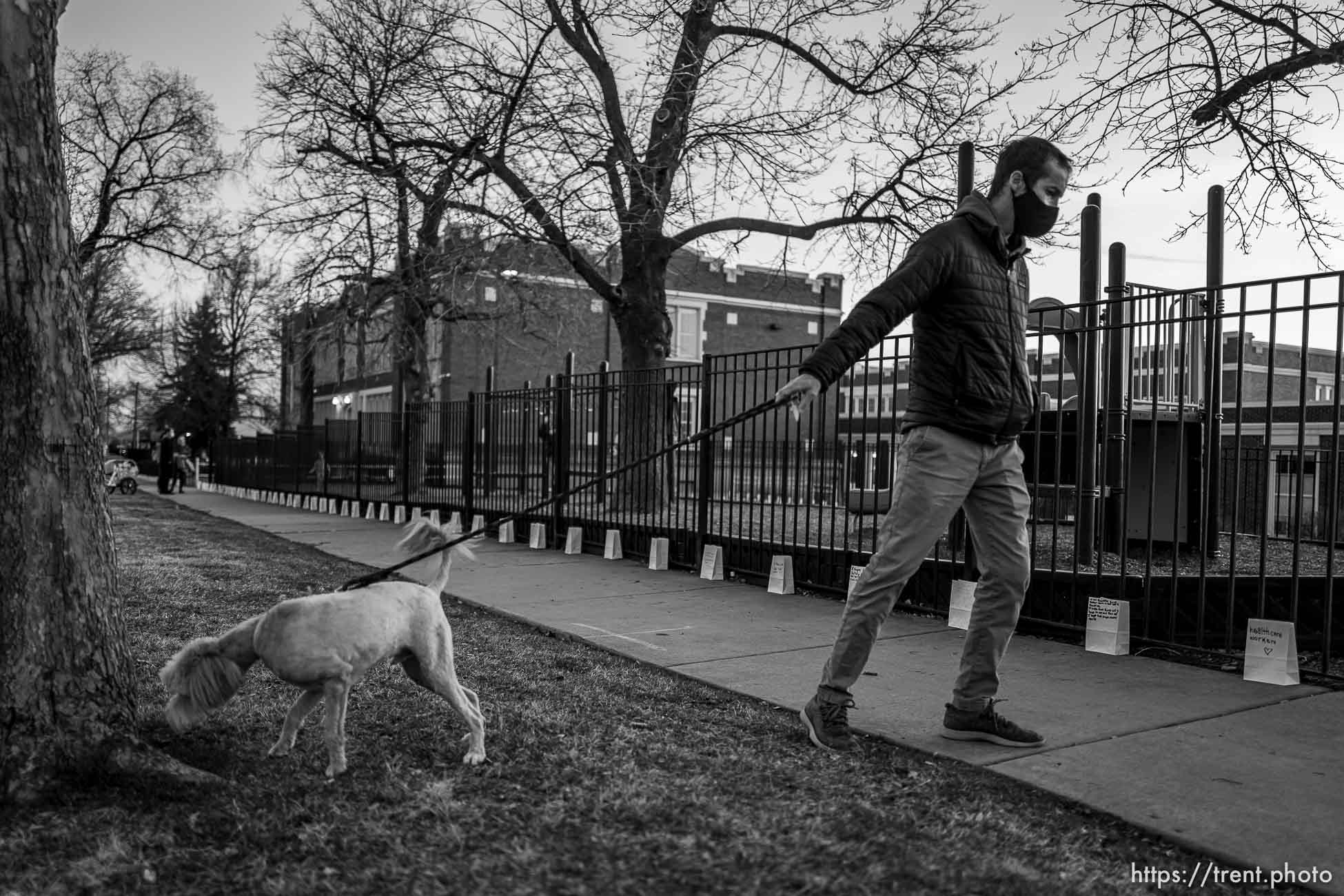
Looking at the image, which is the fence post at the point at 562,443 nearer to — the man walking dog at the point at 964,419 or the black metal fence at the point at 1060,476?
the black metal fence at the point at 1060,476

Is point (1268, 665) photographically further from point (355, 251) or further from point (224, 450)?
point (224, 450)

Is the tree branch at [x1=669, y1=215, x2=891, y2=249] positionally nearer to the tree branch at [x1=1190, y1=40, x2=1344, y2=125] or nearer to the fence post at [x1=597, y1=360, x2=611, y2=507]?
the fence post at [x1=597, y1=360, x2=611, y2=507]

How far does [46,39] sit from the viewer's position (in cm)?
329

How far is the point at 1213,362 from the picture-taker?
6191 millimetres

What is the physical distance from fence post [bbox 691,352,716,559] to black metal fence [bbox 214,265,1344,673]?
0.02m

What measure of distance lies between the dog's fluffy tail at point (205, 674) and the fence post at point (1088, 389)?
481 centimetres

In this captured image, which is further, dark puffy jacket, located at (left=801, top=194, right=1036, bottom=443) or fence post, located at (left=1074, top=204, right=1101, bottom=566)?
fence post, located at (left=1074, top=204, right=1101, bottom=566)

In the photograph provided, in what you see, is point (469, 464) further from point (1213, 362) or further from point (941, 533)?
point (941, 533)

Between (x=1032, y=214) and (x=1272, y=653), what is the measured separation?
101 inches

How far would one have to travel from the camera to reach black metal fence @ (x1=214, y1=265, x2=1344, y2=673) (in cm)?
561

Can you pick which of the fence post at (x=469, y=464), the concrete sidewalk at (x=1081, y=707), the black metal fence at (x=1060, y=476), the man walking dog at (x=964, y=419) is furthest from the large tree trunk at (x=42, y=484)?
the fence post at (x=469, y=464)

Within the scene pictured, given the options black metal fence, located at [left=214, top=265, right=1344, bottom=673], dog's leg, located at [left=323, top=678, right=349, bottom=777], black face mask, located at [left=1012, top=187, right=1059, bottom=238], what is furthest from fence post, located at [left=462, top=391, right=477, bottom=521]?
black face mask, located at [left=1012, top=187, right=1059, bottom=238]

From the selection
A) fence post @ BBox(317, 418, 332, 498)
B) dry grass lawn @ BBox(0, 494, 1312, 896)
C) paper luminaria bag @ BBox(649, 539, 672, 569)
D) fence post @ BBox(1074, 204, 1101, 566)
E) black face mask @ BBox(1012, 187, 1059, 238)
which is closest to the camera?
dry grass lawn @ BBox(0, 494, 1312, 896)

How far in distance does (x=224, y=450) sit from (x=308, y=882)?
109 ft
